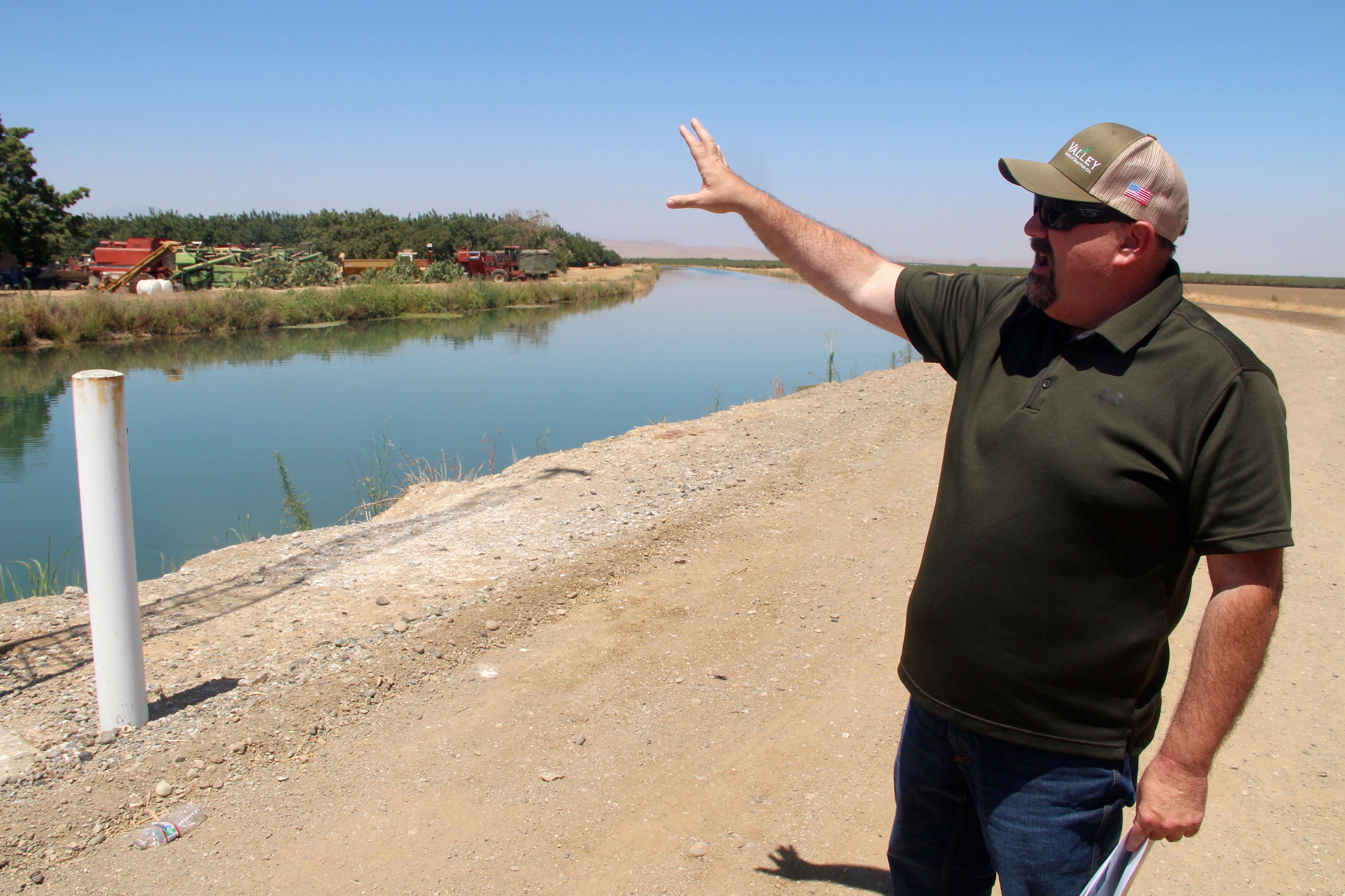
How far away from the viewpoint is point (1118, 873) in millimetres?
1701

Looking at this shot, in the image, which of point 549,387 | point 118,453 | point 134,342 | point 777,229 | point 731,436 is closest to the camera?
point 777,229

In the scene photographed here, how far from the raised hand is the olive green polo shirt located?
847 millimetres

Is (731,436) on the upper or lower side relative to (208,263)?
lower

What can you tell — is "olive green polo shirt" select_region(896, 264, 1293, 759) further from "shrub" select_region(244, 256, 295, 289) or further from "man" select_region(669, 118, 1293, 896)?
"shrub" select_region(244, 256, 295, 289)

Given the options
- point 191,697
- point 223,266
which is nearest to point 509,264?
point 223,266

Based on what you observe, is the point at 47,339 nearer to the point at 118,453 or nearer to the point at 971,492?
the point at 118,453

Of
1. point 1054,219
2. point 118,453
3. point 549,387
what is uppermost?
point 1054,219

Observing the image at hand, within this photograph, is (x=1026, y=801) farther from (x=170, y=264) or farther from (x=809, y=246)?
(x=170, y=264)

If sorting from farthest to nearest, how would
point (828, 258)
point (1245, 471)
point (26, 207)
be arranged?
point (26, 207) < point (828, 258) < point (1245, 471)

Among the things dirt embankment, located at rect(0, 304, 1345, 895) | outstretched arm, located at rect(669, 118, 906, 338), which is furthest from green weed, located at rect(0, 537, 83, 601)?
outstretched arm, located at rect(669, 118, 906, 338)

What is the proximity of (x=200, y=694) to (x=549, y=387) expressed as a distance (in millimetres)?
16345

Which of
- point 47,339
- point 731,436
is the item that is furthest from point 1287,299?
point 47,339

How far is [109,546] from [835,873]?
2.70 m

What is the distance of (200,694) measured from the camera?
362cm
